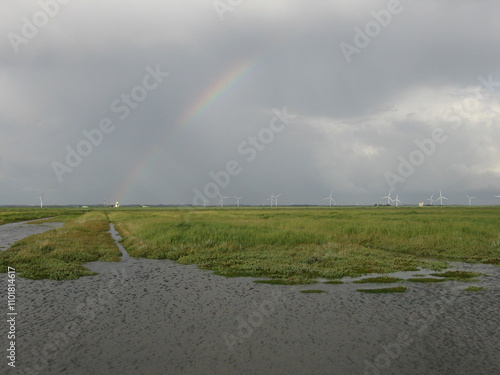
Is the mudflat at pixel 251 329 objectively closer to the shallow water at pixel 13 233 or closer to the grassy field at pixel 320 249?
the grassy field at pixel 320 249

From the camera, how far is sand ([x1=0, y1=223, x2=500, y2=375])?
10.0m

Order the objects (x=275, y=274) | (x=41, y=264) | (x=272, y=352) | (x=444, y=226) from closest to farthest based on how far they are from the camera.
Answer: (x=272, y=352)
(x=275, y=274)
(x=41, y=264)
(x=444, y=226)

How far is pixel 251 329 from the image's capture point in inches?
508

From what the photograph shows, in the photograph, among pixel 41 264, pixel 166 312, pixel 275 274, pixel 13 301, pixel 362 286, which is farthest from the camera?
pixel 41 264

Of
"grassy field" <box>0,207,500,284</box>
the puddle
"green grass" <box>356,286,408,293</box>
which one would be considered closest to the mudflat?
the puddle

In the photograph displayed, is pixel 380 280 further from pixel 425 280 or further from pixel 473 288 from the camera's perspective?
A: pixel 473 288

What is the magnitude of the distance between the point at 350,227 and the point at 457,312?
27.5 metres

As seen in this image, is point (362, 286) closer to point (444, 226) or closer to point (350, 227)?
point (350, 227)

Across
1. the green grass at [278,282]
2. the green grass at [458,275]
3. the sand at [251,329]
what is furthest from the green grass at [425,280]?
the green grass at [278,282]

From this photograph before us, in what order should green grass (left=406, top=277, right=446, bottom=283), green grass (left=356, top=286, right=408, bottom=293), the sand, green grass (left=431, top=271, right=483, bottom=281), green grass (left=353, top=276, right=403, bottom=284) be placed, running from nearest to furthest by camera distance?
the sand < green grass (left=356, top=286, right=408, bottom=293) < green grass (left=406, top=277, right=446, bottom=283) < green grass (left=353, top=276, right=403, bottom=284) < green grass (left=431, top=271, right=483, bottom=281)

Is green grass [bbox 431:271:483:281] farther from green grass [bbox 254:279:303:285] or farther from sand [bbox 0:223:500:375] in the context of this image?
green grass [bbox 254:279:303:285]

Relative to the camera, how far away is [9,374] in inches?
368

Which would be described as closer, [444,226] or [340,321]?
[340,321]

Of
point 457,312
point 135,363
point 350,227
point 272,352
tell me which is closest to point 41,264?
point 135,363
